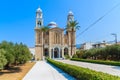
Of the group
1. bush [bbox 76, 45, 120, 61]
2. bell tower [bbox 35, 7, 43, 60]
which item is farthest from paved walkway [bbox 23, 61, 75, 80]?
bell tower [bbox 35, 7, 43, 60]

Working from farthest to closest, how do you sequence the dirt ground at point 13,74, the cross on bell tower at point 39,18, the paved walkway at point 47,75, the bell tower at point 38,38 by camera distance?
the cross on bell tower at point 39,18
the bell tower at point 38,38
the dirt ground at point 13,74
the paved walkway at point 47,75

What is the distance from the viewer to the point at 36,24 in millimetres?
91188

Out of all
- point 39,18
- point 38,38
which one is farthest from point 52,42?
point 39,18

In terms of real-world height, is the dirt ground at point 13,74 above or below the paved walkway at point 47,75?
below

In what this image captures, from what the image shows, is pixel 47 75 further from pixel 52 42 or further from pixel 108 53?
pixel 52 42

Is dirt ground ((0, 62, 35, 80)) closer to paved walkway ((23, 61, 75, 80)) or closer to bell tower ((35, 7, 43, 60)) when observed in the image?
paved walkway ((23, 61, 75, 80))

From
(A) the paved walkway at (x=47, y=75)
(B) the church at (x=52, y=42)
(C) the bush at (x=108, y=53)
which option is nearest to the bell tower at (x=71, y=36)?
(B) the church at (x=52, y=42)

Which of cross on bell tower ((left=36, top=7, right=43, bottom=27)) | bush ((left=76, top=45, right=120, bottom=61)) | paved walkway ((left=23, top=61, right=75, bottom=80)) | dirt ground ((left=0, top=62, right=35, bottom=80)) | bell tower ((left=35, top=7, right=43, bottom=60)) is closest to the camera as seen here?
paved walkway ((left=23, top=61, right=75, bottom=80))

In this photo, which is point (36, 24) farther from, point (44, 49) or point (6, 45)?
point (6, 45)

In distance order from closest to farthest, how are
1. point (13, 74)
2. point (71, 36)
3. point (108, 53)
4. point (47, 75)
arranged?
1. point (47, 75)
2. point (13, 74)
3. point (108, 53)
4. point (71, 36)

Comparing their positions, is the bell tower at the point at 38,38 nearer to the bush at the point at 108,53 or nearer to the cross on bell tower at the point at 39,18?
the cross on bell tower at the point at 39,18

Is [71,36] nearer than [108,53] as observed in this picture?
No

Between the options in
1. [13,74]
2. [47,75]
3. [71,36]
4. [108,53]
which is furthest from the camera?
[71,36]

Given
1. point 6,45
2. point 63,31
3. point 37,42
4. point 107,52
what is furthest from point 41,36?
point 6,45
